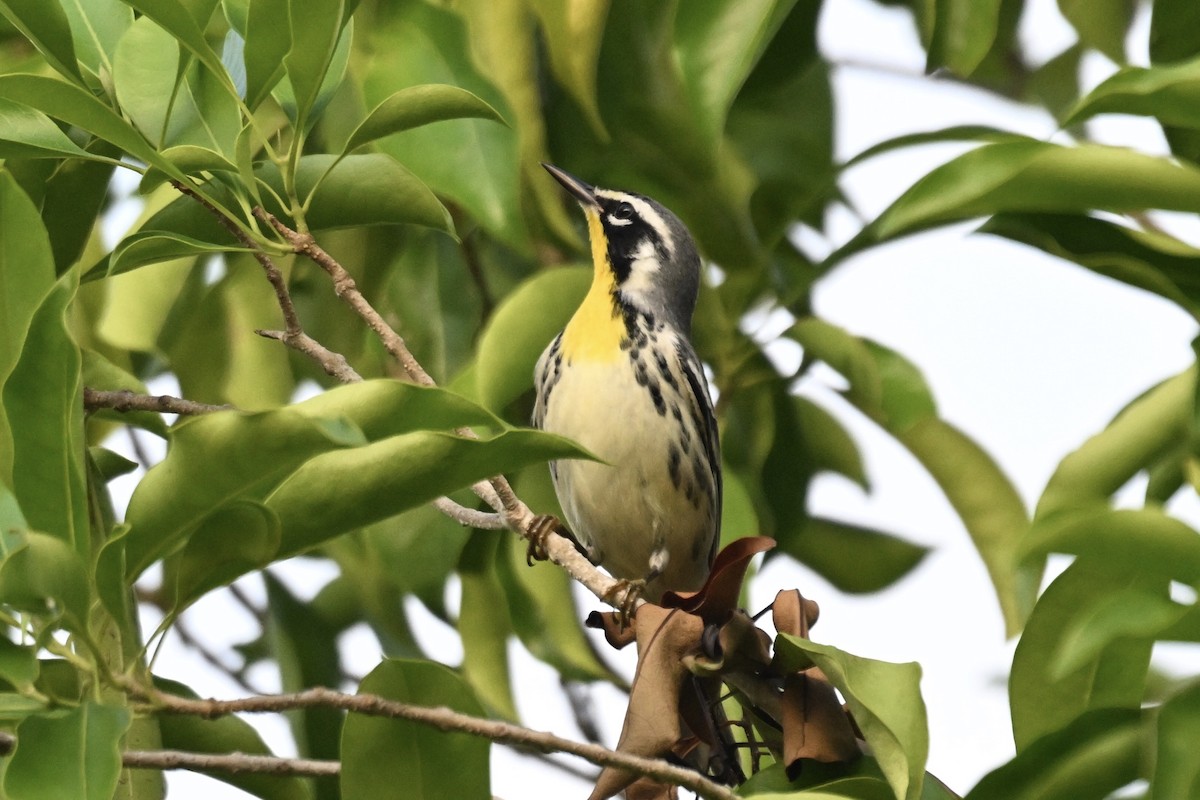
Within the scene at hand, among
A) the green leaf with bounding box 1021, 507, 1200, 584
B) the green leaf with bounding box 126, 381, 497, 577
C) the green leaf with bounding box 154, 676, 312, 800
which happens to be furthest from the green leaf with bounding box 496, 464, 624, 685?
the green leaf with bounding box 1021, 507, 1200, 584

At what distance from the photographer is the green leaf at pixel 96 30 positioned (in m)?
2.21

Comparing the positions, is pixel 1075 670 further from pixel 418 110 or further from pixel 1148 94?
pixel 418 110

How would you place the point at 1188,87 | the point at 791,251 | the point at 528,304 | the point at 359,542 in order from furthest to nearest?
1. the point at 791,251
2. the point at 359,542
3. the point at 528,304
4. the point at 1188,87

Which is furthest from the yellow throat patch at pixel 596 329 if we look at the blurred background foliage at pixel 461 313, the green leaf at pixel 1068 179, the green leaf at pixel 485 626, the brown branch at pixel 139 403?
the green leaf at pixel 1068 179

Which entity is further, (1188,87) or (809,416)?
(809,416)

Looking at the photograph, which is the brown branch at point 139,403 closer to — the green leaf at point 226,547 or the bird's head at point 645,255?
the green leaf at point 226,547

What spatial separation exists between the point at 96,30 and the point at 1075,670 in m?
1.59

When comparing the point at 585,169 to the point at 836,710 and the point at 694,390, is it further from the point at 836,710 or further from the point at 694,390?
the point at 836,710

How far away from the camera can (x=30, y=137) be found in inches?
79.2

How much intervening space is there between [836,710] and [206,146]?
1128mm

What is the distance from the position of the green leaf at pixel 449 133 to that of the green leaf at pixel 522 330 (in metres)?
0.14

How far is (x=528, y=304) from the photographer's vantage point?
2682 millimetres

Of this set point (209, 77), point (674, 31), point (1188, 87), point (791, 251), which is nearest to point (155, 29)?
point (209, 77)

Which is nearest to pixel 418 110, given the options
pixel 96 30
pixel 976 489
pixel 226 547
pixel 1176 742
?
pixel 96 30
